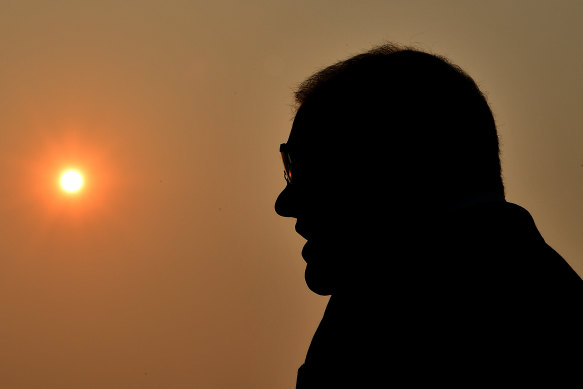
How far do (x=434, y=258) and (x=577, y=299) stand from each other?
0.20 m

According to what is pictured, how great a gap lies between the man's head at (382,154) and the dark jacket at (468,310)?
0.10m

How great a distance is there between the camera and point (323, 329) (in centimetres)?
119

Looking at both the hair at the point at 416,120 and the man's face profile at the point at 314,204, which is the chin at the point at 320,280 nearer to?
the man's face profile at the point at 314,204

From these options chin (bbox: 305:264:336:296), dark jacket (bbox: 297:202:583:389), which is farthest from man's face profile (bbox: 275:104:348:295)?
dark jacket (bbox: 297:202:583:389)

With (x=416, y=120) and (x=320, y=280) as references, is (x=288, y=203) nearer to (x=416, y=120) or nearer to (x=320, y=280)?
(x=320, y=280)

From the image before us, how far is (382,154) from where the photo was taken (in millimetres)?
1106

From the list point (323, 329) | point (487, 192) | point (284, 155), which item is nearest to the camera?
point (487, 192)

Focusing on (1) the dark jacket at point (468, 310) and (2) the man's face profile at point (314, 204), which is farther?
(2) the man's face profile at point (314, 204)

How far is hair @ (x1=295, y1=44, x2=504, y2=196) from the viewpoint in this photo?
109 centimetres

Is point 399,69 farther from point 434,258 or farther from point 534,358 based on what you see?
point 534,358

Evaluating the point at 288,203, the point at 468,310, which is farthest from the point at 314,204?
the point at 468,310

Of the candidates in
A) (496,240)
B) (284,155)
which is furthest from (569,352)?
(284,155)

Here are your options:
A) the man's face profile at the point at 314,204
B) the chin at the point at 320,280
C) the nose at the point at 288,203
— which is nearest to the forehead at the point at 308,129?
the man's face profile at the point at 314,204

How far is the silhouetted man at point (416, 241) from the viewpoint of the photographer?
823mm
